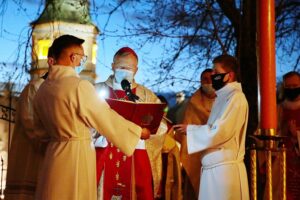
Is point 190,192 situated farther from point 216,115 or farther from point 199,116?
point 216,115

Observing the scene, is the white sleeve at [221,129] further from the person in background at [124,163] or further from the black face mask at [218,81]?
the person in background at [124,163]

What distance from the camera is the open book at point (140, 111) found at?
16.5 ft

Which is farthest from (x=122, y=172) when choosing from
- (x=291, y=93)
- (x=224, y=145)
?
(x=291, y=93)

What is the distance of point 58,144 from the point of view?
4.42 metres

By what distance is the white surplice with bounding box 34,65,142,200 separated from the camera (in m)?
4.34

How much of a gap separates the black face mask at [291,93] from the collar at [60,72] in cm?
311

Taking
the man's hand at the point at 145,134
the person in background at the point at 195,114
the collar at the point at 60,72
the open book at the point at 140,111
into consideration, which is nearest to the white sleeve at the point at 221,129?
the open book at the point at 140,111

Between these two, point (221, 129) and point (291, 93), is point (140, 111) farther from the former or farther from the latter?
point (291, 93)

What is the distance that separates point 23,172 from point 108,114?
122 cm

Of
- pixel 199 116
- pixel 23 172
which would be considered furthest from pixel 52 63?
Result: pixel 199 116

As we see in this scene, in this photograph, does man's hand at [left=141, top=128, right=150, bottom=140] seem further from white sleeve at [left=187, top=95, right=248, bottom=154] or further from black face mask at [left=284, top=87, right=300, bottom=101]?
black face mask at [left=284, top=87, right=300, bottom=101]

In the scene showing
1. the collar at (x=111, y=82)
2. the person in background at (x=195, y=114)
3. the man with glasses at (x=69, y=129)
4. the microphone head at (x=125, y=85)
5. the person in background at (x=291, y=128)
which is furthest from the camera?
the person in background at (x=195, y=114)

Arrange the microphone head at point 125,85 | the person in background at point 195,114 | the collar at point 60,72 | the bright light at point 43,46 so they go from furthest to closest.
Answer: the bright light at point 43,46 < the person in background at point 195,114 < the microphone head at point 125,85 < the collar at point 60,72

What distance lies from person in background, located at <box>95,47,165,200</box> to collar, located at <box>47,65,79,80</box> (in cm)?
150
